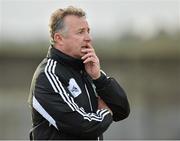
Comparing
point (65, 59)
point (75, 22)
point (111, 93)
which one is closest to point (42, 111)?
point (65, 59)

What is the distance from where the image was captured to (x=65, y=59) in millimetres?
4168

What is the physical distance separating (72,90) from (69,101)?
12cm

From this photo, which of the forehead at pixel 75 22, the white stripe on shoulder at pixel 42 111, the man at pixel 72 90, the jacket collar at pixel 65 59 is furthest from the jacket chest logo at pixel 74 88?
the forehead at pixel 75 22

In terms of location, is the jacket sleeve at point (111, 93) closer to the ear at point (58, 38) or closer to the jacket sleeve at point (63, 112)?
the jacket sleeve at point (63, 112)

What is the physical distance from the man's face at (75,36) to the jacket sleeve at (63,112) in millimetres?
221

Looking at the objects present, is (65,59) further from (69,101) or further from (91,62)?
(69,101)

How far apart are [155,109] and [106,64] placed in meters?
2.38

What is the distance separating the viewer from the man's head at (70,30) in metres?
4.19

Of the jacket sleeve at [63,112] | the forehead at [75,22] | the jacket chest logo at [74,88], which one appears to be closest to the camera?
the jacket sleeve at [63,112]

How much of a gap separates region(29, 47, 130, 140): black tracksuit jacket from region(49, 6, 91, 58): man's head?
6 centimetres

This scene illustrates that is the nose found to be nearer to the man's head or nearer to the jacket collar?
the man's head

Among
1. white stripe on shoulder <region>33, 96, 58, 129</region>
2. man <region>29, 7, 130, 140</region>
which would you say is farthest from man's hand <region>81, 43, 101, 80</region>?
white stripe on shoulder <region>33, 96, 58, 129</region>

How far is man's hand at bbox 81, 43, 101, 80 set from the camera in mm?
4168

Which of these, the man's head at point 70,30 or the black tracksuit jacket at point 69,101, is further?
the man's head at point 70,30
